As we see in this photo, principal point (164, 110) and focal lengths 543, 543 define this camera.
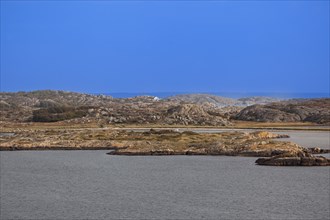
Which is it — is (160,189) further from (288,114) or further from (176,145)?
(288,114)

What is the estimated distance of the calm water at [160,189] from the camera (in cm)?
2148

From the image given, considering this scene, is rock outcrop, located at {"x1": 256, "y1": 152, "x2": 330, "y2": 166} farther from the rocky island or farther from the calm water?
the calm water

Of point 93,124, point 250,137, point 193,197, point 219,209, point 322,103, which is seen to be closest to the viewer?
point 219,209

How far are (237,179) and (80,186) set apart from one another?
8.26 m

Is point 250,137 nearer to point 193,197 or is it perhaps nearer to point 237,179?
point 237,179

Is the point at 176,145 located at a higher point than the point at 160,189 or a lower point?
higher

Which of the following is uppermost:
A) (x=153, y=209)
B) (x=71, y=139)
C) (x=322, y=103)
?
(x=322, y=103)

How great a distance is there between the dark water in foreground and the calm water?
0.13 ft

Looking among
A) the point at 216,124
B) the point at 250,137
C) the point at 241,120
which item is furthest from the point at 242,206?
the point at 241,120

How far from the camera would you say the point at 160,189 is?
26.4m

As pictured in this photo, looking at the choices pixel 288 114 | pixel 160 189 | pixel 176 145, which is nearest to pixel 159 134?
pixel 176 145

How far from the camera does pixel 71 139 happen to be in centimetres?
4756

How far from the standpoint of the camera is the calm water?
21477 mm

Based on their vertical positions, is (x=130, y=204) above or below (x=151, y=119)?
below
